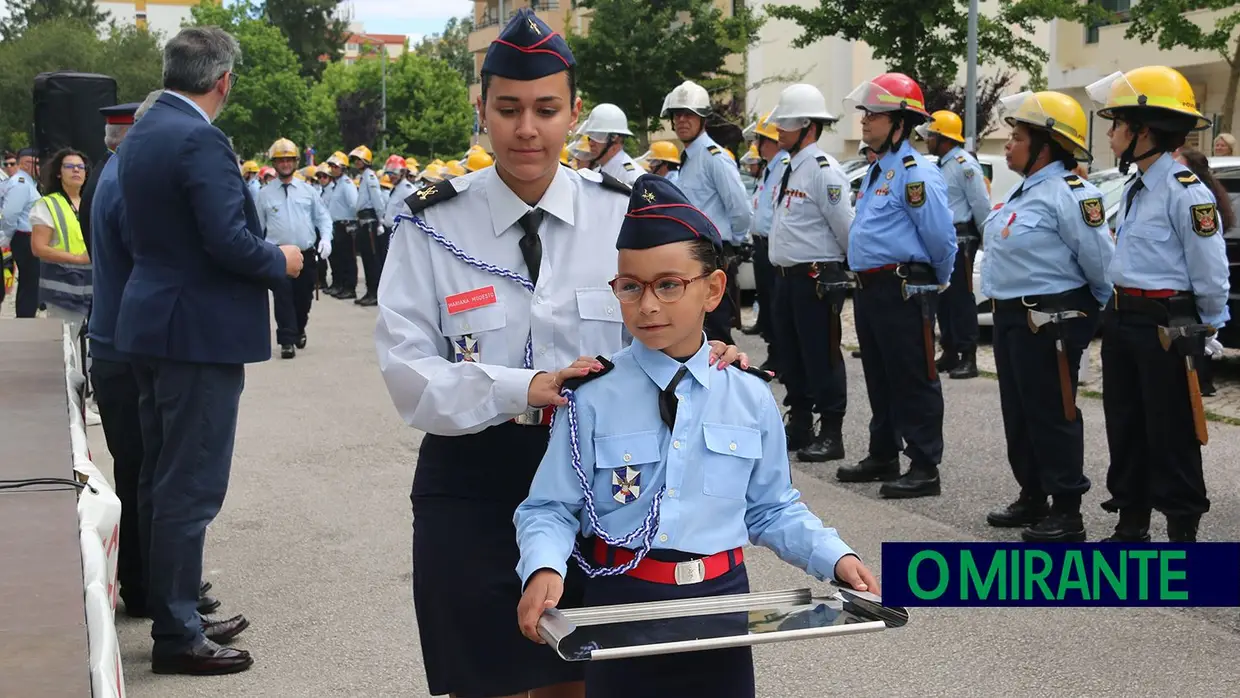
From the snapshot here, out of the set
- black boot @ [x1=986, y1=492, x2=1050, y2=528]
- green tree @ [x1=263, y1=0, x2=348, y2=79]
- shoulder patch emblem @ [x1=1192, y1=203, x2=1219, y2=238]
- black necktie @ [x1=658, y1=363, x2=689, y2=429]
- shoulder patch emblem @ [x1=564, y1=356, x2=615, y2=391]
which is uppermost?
green tree @ [x1=263, y1=0, x2=348, y2=79]

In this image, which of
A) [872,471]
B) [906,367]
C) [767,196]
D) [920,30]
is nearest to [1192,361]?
[906,367]

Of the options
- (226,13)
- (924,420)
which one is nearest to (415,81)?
(226,13)

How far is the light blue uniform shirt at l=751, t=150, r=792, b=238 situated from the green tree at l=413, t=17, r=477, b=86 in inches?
3677

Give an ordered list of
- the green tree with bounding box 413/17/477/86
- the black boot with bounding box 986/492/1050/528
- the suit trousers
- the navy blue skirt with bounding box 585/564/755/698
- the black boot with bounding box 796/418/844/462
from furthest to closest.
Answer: the green tree with bounding box 413/17/477/86, the black boot with bounding box 796/418/844/462, the black boot with bounding box 986/492/1050/528, the suit trousers, the navy blue skirt with bounding box 585/564/755/698

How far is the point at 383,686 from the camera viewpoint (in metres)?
4.97

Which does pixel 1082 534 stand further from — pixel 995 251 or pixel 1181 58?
pixel 1181 58

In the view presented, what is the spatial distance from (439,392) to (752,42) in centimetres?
3113

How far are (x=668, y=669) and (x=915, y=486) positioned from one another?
208 inches

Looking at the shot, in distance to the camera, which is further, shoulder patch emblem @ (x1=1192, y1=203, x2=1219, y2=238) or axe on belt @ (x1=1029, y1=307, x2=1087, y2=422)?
axe on belt @ (x1=1029, y1=307, x2=1087, y2=422)

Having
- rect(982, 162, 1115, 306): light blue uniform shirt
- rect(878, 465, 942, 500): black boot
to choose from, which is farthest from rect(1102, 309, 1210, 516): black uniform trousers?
rect(878, 465, 942, 500): black boot

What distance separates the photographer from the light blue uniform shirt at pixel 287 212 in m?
14.6

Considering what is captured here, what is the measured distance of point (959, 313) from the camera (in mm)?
11836

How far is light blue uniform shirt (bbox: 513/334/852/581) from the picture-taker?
268 centimetres

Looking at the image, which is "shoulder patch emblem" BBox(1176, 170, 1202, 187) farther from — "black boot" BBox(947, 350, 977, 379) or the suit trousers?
"black boot" BBox(947, 350, 977, 379)
